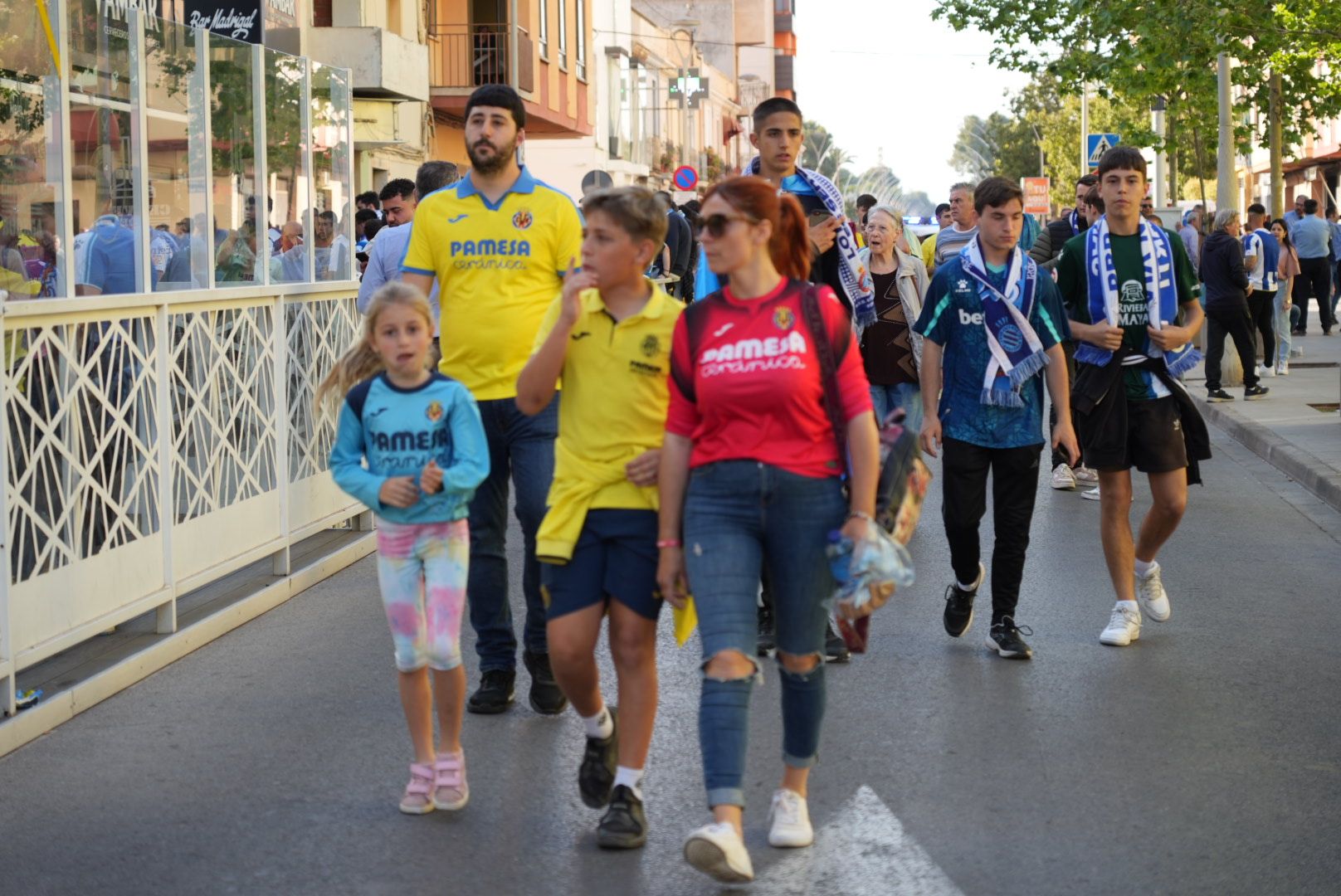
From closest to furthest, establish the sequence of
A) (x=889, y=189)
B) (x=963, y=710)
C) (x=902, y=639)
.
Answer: (x=963, y=710) < (x=902, y=639) < (x=889, y=189)

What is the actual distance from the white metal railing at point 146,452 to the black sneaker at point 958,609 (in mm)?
2883

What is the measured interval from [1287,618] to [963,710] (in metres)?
2.44

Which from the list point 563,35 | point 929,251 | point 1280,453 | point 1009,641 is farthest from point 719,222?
point 563,35

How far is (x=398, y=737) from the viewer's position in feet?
21.0

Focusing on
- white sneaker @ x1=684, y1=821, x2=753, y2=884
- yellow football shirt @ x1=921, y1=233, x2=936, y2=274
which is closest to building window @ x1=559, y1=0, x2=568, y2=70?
yellow football shirt @ x1=921, y1=233, x2=936, y2=274

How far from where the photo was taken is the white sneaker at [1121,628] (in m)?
7.77

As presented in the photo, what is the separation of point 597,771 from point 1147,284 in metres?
3.40

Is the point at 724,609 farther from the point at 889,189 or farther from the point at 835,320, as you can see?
the point at 889,189

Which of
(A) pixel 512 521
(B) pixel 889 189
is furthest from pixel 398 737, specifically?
(B) pixel 889 189

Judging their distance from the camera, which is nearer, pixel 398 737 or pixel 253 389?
pixel 398 737

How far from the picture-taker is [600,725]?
5.43m

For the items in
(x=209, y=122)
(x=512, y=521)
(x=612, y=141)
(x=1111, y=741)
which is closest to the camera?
(x=1111, y=741)

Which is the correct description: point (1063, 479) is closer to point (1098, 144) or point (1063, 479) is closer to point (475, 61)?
point (1098, 144)

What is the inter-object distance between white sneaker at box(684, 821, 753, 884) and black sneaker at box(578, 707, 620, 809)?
2.73 ft
